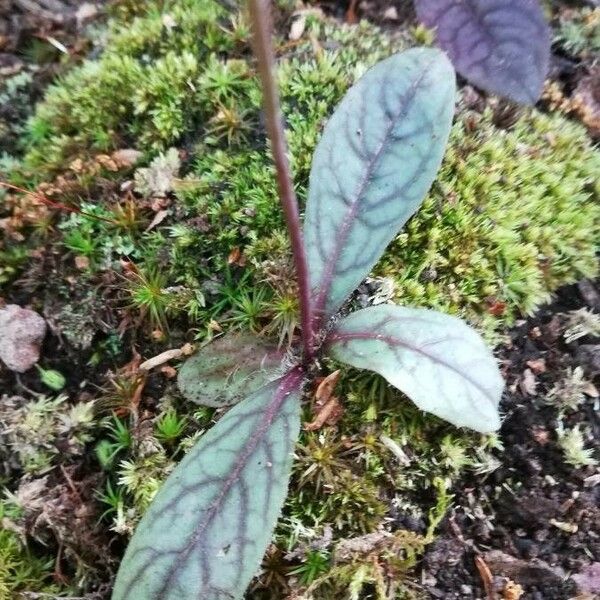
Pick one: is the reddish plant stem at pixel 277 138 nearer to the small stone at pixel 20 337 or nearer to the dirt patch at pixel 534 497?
the dirt patch at pixel 534 497

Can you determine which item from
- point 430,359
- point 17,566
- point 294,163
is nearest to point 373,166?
point 294,163

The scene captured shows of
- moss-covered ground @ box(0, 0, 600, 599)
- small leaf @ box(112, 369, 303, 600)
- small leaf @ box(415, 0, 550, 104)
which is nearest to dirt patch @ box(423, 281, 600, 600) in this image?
moss-covered ground @ box(0, 0, 600, 599)

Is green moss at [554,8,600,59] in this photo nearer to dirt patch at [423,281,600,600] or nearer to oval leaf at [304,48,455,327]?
oval leaf at [304,48,455,327]

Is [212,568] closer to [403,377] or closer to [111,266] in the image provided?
[403,377]

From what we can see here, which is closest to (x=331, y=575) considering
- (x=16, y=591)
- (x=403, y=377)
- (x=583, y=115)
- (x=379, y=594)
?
(x=379, y=594)

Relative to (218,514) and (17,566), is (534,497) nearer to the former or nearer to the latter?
(218,514)
